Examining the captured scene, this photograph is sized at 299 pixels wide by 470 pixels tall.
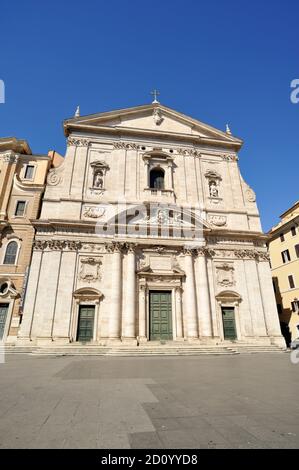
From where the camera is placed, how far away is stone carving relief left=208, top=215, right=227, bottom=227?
68.5ft

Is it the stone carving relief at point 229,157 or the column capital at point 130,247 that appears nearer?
the column capital at point 130,247

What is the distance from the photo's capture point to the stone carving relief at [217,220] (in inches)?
822

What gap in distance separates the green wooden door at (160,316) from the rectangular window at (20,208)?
12.0 metres

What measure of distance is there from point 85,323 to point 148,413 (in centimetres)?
1347

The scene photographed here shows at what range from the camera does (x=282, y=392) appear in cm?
597

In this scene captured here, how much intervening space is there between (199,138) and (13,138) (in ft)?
53.5

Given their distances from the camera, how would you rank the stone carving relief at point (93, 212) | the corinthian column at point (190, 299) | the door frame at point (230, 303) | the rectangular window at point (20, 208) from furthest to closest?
the rectangular window at point (20, 208) → the stone carving relief at point (93, 212) → the door frame at point (230, 303) → the corinthian column at point (190, 299)

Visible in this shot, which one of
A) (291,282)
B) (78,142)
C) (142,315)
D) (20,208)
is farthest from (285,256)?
(20,208)

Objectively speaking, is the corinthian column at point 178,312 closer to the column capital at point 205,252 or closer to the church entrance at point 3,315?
the column capital at point 205,252

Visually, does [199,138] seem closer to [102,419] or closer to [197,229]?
[197,229]

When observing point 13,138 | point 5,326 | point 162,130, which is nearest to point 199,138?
point 162,130

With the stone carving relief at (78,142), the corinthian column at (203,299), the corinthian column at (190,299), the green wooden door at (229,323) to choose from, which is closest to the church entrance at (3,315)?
the corinthian column at (190,299)

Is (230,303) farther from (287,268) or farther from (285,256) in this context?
(285,256)
